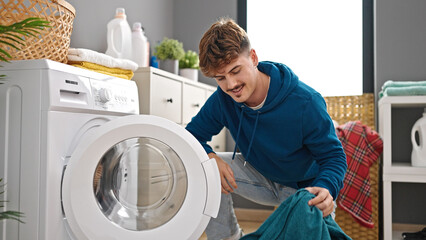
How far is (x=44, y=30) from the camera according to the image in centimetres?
142

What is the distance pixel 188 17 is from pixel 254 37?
1.84 feet

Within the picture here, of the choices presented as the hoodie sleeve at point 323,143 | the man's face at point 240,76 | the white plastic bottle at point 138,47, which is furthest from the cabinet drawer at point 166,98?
the hoodie sleeve at point 323,143

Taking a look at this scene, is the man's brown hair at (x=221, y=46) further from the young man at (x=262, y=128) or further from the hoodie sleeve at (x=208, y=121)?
the hoodie sleeve at (x=208, y=121)

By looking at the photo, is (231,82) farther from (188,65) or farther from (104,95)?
(188,65)

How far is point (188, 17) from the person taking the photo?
10.9 feet

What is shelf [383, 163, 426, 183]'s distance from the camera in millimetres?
2133

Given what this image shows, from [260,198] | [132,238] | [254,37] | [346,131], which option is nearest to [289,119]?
[260,198]

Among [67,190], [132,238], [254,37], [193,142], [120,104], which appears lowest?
[132,238]

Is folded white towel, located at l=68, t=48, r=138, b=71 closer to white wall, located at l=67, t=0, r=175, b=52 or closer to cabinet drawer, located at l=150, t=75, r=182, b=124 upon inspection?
cabinet drawer, located at l=150, t=75, r=182, b=124

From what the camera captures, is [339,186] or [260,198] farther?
[260,198]

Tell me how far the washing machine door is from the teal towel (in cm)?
21

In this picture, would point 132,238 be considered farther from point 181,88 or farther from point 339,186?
point 181,88

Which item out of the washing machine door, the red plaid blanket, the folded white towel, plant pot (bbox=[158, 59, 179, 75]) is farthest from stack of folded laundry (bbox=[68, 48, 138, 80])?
the red plaid blanket

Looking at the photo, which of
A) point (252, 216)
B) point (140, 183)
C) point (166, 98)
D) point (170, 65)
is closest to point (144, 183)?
point (140, 183)
